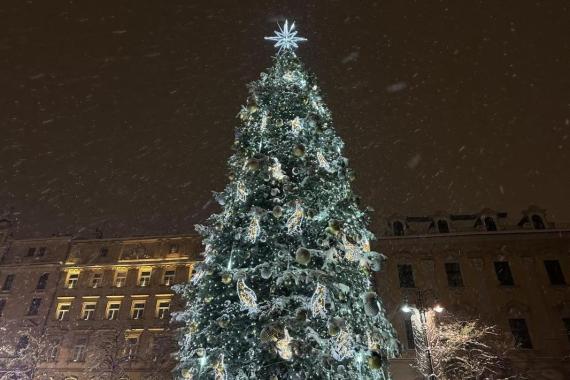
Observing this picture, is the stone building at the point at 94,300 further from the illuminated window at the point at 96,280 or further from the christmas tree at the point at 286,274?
the christmas tree at the point at 286,274

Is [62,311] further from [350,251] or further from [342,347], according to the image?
[342,347]

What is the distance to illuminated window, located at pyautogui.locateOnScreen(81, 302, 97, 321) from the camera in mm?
34156

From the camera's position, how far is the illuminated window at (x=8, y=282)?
1444 inches

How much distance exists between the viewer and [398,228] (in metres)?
28.6

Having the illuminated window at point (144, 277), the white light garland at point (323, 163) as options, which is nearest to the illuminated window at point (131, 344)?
the illuminated window at point (144, 277)

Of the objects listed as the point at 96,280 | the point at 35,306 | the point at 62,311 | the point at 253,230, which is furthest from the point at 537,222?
the point at 35,306

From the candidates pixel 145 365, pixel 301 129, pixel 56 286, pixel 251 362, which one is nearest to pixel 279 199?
pixel 301 129

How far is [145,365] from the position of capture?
102 feet

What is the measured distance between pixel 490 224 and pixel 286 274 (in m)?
24.3

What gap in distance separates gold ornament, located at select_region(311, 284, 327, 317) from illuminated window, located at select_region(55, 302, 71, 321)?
3410cm

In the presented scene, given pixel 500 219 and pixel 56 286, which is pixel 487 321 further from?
pixel 56 286

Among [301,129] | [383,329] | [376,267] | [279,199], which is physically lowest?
[383,329]

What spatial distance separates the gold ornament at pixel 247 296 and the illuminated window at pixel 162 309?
28.4 metres

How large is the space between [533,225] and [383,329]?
2344cm
